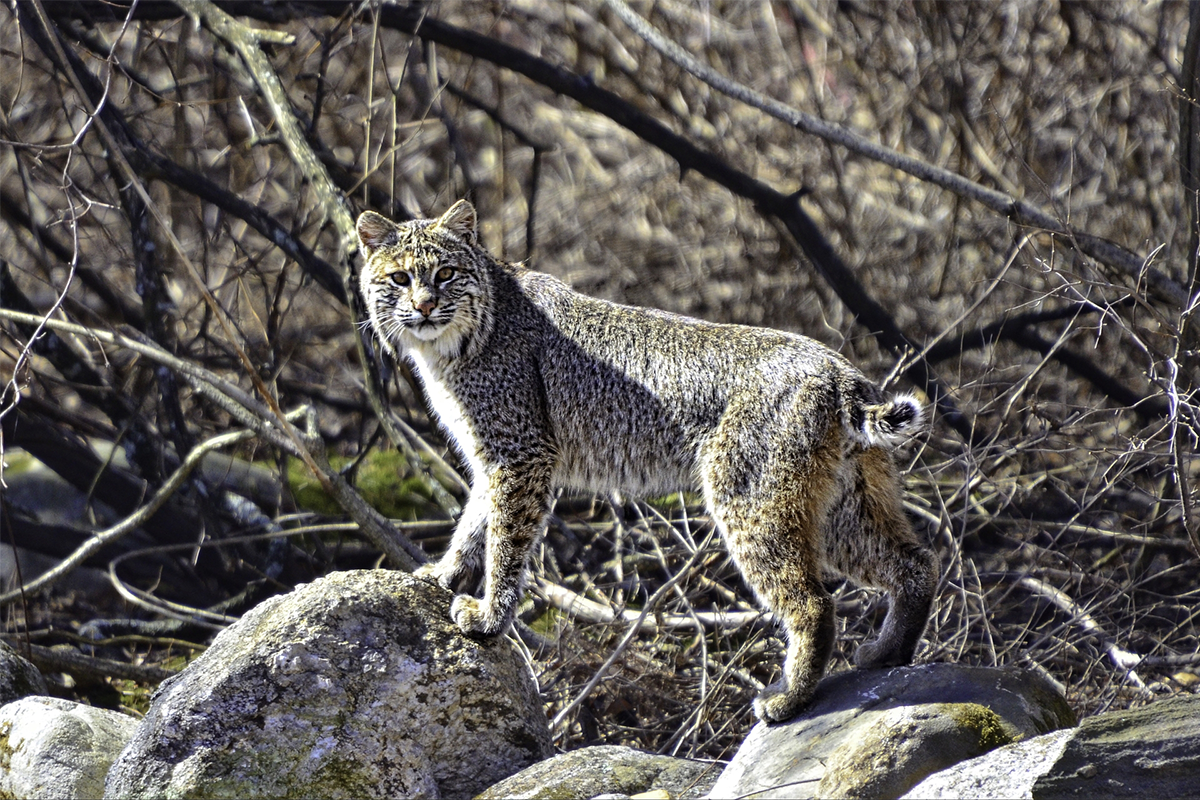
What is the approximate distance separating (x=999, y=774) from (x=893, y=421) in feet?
4.05

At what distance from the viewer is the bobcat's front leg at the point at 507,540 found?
15.4 ft

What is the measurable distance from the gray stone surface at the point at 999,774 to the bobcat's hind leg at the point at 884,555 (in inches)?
33.3

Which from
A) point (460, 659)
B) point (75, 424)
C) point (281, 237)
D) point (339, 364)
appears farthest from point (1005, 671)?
point (339, 364)

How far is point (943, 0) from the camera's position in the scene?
8.77 metres

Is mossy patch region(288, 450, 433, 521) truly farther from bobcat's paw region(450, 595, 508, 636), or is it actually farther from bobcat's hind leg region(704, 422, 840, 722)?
bobcat's hind leg region(704, 422, 840, 722)

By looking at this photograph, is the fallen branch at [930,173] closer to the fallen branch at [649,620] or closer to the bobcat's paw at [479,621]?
the fallen branch at [649,620]

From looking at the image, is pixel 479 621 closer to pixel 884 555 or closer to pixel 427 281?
pixel 427 281

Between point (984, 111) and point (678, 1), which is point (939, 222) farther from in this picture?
point (678, 1)

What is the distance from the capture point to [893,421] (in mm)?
4363

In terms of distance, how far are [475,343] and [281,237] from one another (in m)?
2.19

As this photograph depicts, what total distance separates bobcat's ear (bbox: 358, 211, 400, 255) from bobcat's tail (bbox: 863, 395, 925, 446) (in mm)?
1997

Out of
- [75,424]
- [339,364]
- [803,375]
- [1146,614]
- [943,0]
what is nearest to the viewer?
[803,375]

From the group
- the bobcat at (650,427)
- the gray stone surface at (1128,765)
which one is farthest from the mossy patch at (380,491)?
the gray stone surface at (1128,765)

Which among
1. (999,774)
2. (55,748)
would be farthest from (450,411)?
(999,774)
